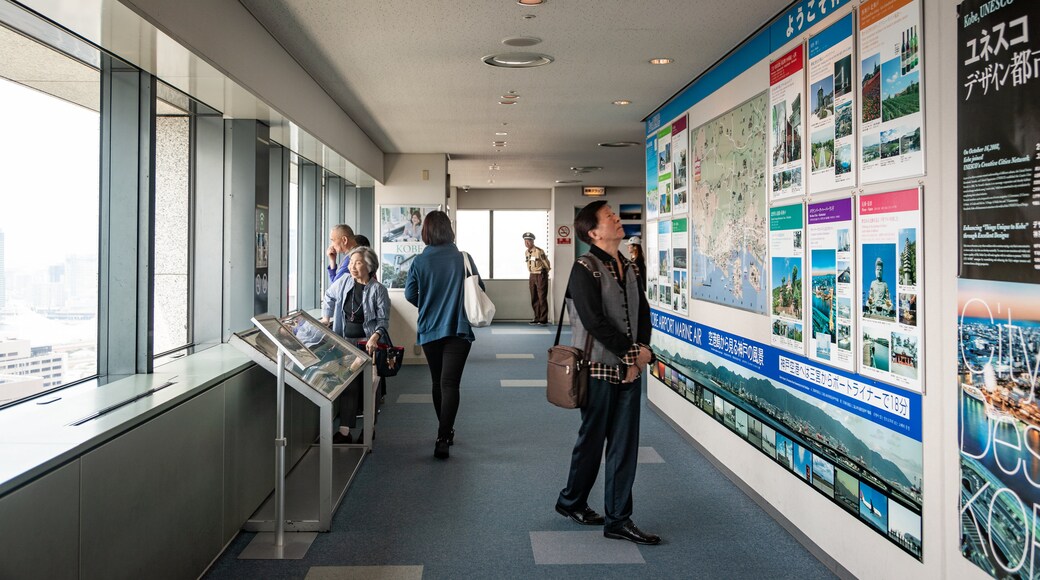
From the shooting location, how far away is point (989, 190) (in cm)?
247

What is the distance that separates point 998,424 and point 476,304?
3.88 meters

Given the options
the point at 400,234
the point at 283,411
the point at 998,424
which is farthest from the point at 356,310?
the point at 400,234

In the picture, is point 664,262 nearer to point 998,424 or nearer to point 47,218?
point 998,424

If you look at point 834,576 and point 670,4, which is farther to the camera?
point 670,4

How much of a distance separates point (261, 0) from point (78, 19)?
129 cm

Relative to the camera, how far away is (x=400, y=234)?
1038cm

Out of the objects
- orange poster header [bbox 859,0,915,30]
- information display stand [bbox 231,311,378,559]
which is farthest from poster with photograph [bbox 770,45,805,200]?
information display stand [bbox 231,311,378,559]

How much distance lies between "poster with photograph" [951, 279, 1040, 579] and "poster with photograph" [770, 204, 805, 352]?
4.35ft

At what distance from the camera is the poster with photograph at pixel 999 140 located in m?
2.25

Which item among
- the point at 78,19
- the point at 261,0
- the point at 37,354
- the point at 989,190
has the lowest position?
the point at 37,354

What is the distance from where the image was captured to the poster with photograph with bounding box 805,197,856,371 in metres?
3.49

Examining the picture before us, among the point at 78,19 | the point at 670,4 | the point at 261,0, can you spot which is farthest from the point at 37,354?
the point at 670,4

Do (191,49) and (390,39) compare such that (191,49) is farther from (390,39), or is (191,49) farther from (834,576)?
(834,576)

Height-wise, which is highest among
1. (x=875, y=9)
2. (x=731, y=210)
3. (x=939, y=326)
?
(x=875, y=9)
